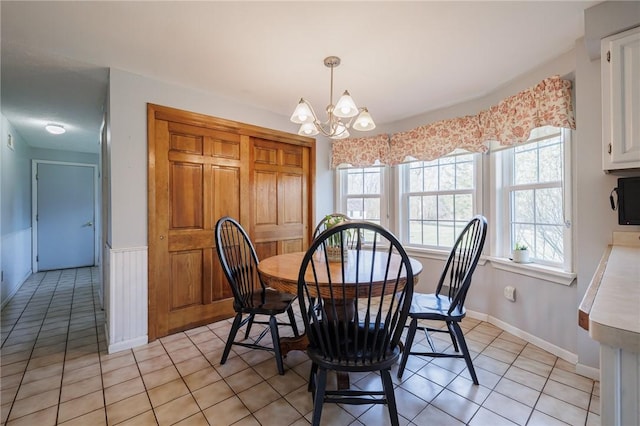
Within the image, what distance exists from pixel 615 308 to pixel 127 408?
2.24 meters

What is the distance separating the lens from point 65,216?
16.8 ft

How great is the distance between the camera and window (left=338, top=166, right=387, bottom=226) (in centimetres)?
376

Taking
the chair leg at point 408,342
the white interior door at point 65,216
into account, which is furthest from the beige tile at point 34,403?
the white interior door at point 65,216

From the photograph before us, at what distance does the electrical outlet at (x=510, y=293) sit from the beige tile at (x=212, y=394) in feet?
7.99

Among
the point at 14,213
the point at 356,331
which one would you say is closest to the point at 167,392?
the point at 356,331

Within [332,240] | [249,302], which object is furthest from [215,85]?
[249,302]

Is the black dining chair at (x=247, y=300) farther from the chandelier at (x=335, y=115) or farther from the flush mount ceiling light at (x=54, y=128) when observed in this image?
the flush mount ceiling light at (x=54, y=128)

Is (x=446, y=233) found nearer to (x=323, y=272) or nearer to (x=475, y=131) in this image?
(x=475, y=131)

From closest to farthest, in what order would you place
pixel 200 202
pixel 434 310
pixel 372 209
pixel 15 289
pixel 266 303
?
pixel 434 310, pixel 266 303, pixel 200 202, pixel 15 289, pixel 372 209

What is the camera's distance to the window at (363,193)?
376 cm

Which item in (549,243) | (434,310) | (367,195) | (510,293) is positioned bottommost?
(510,293)

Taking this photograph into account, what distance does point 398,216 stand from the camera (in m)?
3.56

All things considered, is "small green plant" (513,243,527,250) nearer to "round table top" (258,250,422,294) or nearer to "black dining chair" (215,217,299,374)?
"round table top" (258,250,422,294)

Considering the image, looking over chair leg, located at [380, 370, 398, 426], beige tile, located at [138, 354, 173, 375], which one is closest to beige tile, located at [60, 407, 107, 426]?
beige tile, located at [138, 354, 173, 375]
